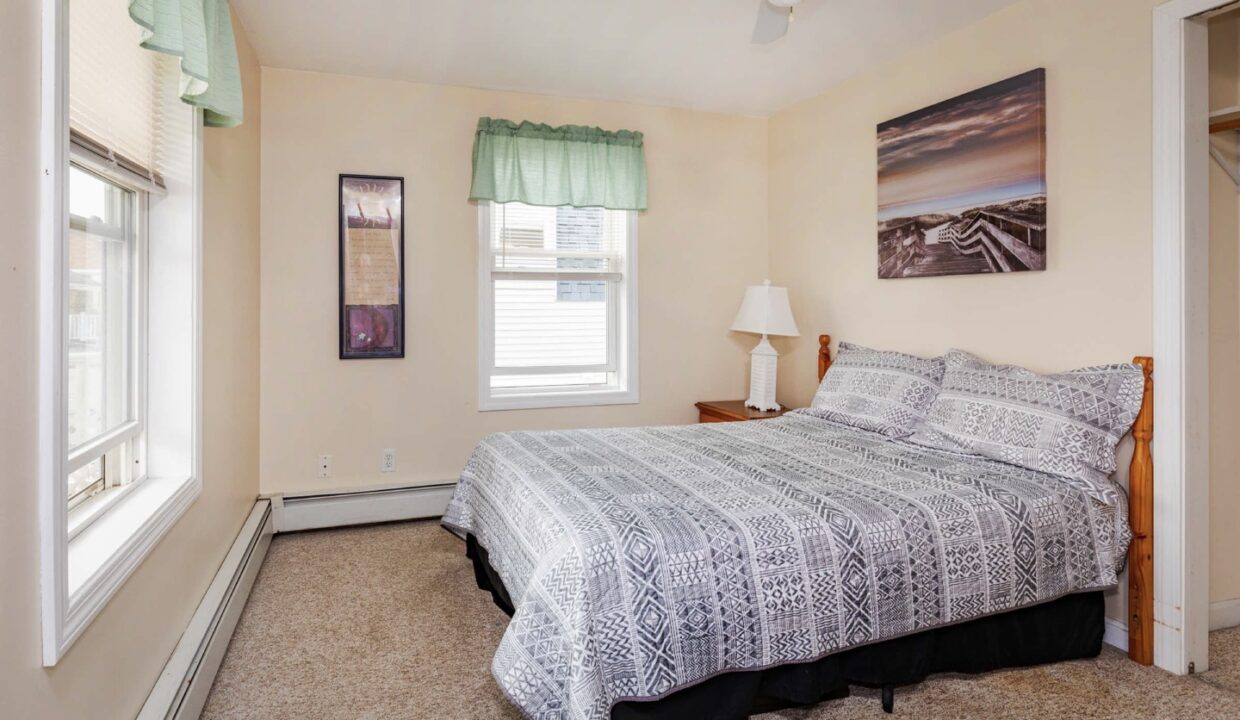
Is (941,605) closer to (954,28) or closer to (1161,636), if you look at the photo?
(1161,636)

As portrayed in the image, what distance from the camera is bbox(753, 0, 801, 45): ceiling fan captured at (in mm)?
2715

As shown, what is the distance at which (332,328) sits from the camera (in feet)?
12.6

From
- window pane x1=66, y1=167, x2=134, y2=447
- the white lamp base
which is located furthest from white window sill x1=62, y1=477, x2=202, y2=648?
the white lamp base

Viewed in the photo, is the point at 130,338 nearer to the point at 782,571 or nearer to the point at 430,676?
the point at 430,676

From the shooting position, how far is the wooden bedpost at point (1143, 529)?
2.39 metres

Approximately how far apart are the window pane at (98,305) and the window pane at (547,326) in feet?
7.18

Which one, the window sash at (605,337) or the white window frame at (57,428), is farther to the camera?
the window sash at (605,337)

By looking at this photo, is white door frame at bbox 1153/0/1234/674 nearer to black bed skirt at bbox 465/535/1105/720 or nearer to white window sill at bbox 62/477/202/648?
black bed skirt at bbox 465/535/1105/720

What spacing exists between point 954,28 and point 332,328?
3348mm

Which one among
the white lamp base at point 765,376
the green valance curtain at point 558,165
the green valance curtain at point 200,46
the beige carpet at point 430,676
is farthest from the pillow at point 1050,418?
the green valance curtain at point 200,46

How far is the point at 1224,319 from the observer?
8.32 ft

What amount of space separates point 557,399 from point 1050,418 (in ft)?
8.47

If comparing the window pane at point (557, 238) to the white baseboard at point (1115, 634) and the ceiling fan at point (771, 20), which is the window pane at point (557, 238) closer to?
the ceiling fan at point (771, 20)

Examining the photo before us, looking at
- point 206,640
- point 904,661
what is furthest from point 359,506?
point 904,661
